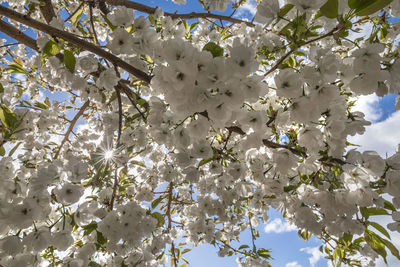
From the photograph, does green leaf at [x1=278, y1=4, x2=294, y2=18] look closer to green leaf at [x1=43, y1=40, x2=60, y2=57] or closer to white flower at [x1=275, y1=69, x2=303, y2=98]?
white flower at [x1=275, y1=69, x2=303, y2=98]

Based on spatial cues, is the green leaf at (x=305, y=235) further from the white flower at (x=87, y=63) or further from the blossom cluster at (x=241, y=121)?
the white flower at (x=87, y=63)

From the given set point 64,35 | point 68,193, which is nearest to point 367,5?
point 64,35

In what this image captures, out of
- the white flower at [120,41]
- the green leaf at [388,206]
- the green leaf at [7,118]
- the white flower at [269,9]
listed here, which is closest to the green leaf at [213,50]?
the white flower at [269,9]

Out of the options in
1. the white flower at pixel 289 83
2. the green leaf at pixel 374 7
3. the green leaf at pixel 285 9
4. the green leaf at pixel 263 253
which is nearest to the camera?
the green leaf at pixel 374 7

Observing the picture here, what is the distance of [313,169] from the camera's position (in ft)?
4.26

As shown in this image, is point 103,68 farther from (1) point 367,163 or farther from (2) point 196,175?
(1) point 367,163

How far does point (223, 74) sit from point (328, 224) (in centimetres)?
117

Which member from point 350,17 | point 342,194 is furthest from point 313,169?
point 350,17

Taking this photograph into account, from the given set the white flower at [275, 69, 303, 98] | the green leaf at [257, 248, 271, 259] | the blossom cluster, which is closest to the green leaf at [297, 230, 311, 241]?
the blossom cluster

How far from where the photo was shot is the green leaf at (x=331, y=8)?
928 mm

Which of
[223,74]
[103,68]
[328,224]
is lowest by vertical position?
[328,224]

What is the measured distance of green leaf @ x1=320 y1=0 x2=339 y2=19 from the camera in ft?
3.05

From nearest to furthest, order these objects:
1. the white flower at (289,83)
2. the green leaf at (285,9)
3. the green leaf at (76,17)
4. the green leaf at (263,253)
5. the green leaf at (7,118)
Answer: the white flower at (289,83)
the green leaf at (285,9)
the green leaf at (7,118)
the green leaf at (76,17)
the green leaf at (263,253)

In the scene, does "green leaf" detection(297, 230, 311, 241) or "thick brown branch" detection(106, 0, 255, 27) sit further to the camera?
"thick brown branch" detection(106, 0, 255, 27)
